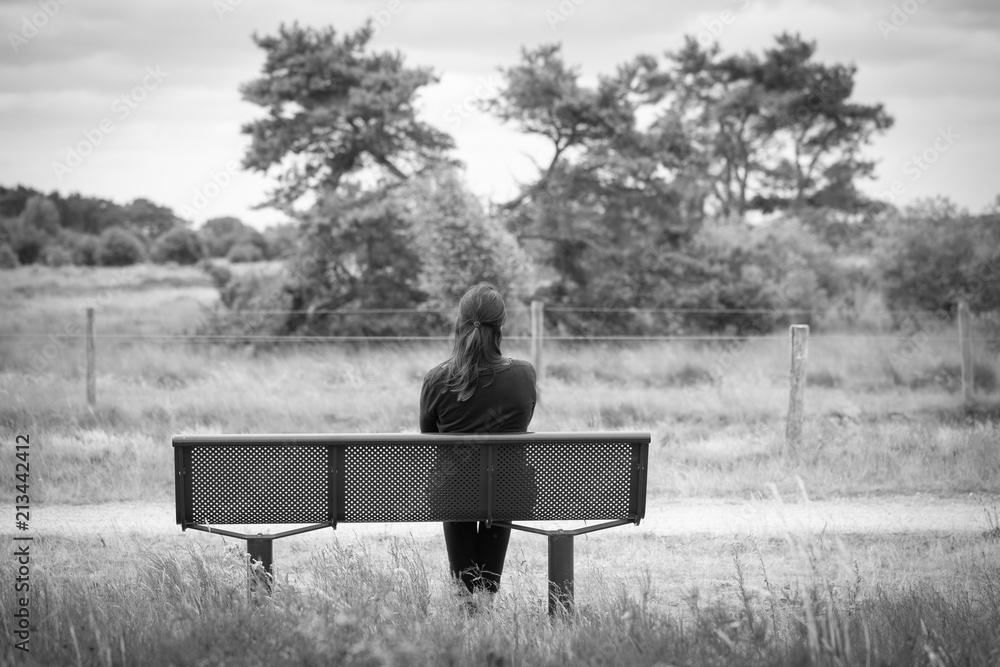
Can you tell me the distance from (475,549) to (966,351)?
30.6 ft

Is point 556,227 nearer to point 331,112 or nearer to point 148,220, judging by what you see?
point 331,112

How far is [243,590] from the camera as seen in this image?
A: 13.7 feet

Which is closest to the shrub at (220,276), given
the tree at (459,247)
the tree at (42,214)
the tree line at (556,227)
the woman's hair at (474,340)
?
the tree line at (556,227)

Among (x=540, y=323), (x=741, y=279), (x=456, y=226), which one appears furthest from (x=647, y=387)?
(x=741, y=279)

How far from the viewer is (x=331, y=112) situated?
65.5ft

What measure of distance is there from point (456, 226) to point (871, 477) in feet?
33.9

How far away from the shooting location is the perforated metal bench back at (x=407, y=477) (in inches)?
161

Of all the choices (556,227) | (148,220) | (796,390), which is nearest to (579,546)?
(796,390)

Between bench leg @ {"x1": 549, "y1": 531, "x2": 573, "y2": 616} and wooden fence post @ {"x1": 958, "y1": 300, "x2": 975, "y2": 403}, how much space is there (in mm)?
8855

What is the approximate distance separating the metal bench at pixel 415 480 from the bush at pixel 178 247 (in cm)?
3910

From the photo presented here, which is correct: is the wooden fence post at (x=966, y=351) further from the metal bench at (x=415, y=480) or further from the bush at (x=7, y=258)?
the bush at (x=7, y=258)

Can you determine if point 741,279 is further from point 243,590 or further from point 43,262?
point 43,262

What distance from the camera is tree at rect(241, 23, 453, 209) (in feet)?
65.9

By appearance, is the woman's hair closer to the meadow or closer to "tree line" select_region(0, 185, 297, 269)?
the meadow
